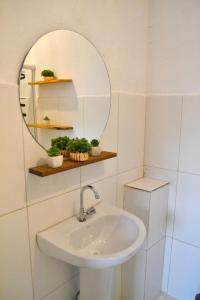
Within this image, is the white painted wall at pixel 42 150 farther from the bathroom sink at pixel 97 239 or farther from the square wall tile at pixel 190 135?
the square wall tile at pixel 190 135

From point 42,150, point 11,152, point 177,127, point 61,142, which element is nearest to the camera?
point 11,152

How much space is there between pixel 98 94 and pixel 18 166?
626mm

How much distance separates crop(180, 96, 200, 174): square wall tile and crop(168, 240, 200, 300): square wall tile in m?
0.57

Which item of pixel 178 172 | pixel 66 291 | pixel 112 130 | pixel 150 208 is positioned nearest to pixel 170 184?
pixel 178 172

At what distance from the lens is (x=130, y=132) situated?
161 centimetres

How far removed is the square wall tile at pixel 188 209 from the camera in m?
1.58

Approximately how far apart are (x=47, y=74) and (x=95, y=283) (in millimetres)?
1038

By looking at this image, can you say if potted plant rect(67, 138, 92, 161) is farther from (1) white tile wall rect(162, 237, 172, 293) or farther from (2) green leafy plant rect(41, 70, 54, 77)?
(1) white tile wall rect(162, 237, 172, 293)

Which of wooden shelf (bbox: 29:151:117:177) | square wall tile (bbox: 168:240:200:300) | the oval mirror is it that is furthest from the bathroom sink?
square wall tile (bbox: 168:240:200:300)

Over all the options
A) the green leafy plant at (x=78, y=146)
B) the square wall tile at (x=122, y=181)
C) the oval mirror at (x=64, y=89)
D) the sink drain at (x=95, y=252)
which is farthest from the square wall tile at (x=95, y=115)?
the sink drain at (x=95, y=252)

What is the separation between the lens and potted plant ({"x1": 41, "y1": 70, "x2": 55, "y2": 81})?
3.48 ft

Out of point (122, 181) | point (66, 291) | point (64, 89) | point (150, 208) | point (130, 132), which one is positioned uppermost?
point (64, 89)

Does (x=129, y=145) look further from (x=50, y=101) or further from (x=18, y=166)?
(x=18, y=166)

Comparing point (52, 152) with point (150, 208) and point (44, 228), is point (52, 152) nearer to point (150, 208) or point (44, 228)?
point (44, 228)
